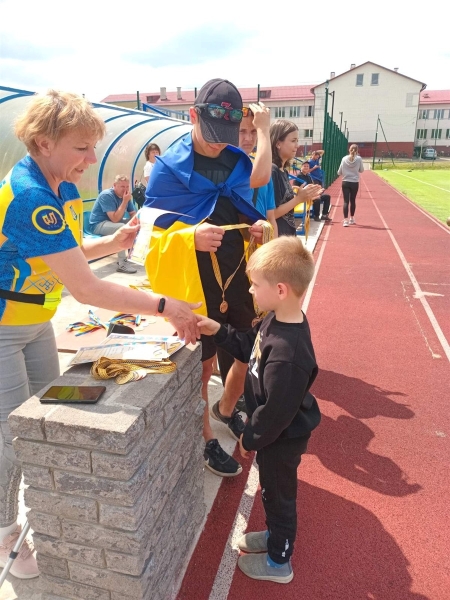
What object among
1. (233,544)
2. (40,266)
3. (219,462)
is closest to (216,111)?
(40,266)

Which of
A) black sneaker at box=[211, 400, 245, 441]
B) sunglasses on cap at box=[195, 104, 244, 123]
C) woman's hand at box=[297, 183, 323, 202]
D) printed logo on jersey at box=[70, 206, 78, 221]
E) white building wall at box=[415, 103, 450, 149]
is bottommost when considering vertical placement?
black sneaker at box=[211, 400, 245, 441]

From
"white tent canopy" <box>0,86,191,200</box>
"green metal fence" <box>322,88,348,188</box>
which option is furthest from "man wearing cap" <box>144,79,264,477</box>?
"green metal fence" <box>322,88,348,188</box>

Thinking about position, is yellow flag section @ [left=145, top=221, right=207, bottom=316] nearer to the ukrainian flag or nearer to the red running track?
the ukrainian flag

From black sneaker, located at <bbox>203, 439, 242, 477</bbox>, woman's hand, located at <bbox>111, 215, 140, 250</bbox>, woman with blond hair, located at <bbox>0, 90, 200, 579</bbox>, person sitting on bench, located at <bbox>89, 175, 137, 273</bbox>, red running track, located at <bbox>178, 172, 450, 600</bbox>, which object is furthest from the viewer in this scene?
person sitting on bench, located at <bbox>89, 175, 137, 273</bbox>

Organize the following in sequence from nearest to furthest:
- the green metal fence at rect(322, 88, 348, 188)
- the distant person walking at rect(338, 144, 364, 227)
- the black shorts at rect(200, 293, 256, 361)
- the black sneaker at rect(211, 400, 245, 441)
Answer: the black shorts at rect(200, 293, 256, 361)
the black sneaker at rect(211, 400, 245, 441)
the distant person walking at rect(338, 144, 364, 227)
the green metal fence at rect(322, 88, 348, 188)

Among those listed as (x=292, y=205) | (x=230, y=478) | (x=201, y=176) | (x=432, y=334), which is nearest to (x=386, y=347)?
(x=432, y=334)

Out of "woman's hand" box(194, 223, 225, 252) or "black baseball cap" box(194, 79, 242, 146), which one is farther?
"black baseball cap" box(194, 79, 242, 146)

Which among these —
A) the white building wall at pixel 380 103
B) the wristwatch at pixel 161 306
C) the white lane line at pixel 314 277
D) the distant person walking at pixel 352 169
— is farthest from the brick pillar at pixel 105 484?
the white building wall at pixel 380 103

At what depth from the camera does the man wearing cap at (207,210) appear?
2451mm

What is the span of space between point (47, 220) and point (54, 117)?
0.40 metres

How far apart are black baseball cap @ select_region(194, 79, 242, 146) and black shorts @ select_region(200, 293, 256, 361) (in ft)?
3.18

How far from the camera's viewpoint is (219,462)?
10.0 feet

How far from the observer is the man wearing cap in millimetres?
2451

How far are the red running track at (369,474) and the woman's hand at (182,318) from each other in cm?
129
